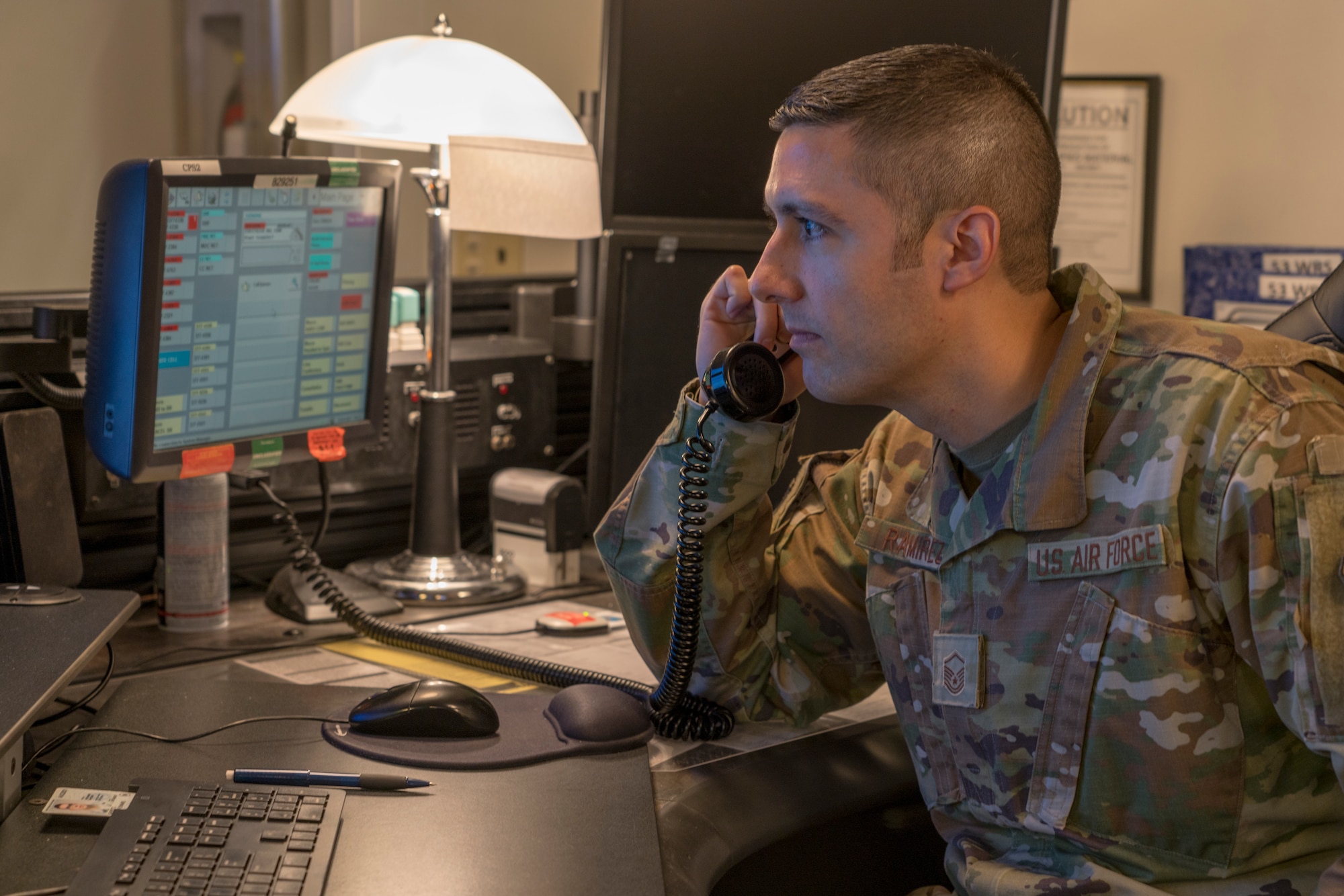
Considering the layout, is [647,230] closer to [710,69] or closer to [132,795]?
[710,69]

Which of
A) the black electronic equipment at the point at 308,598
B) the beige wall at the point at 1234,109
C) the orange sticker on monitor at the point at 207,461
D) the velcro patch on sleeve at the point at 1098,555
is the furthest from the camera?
the beige wall at the point at 1234,109

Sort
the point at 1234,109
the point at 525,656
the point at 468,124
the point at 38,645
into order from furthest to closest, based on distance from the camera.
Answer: the point at 1234,109 < the point at 468,124 < the point at 525,656 < the point at 38,645

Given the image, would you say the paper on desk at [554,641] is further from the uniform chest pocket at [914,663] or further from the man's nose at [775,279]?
the man's nose at [775,279]

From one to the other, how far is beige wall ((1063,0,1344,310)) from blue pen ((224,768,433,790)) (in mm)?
2049

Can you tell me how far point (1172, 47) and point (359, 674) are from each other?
2.10m

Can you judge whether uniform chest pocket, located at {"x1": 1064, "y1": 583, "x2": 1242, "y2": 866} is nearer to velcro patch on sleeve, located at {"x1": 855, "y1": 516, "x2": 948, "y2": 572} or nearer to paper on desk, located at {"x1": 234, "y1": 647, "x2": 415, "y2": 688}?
velcro patch on sleeve, located at {"x1": 855, "y1": 516, "x2": 948, "y2": 572}

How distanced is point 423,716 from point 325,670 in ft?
1.09

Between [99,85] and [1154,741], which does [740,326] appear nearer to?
[1154,741]

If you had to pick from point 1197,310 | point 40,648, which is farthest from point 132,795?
point 1197,310

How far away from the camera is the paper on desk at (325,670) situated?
1298 millimetres

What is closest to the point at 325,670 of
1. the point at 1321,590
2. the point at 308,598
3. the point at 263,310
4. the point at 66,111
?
the point at 308,598

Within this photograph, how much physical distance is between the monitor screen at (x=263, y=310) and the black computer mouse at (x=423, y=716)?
1.58 ft

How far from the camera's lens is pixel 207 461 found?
1.43 meters

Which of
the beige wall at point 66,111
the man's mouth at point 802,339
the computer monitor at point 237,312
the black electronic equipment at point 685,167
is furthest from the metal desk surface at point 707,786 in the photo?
the beige wall at point 66,111
